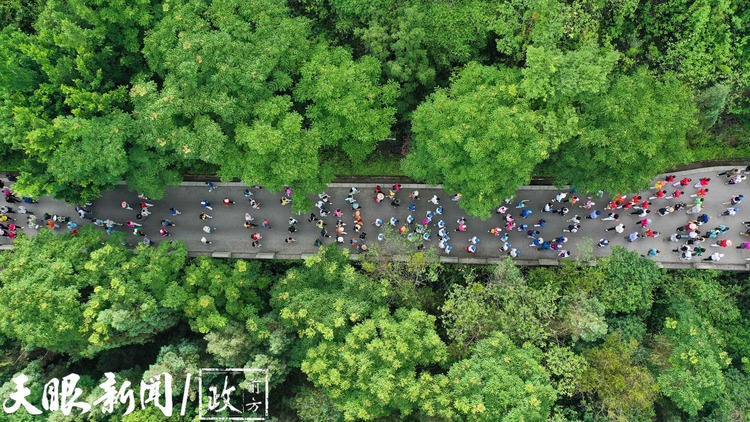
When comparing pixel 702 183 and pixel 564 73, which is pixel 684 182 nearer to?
pixel 702 183

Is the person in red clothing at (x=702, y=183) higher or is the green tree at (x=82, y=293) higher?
the person in red clothing at (x=702, y=183)

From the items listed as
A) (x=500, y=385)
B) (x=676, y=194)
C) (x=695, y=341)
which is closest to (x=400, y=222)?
(x=500, y=385)

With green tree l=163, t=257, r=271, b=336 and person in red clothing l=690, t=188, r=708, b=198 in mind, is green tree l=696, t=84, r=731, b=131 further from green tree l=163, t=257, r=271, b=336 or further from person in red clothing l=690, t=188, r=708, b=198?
green tree l=163, t=257, r=271, b=336

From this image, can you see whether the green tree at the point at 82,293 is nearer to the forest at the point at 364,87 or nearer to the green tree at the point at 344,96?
the forest at the point at 364,87

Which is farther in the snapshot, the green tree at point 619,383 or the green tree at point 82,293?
the green tree at point 619,383

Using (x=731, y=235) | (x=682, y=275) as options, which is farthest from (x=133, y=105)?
(x=731, y=235)

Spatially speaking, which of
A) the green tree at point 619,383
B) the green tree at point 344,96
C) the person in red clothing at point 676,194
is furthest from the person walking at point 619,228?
the green tree at point 344,96

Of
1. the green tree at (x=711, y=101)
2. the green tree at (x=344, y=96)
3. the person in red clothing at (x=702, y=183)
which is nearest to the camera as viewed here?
the green tree at (x=344, y=96)
